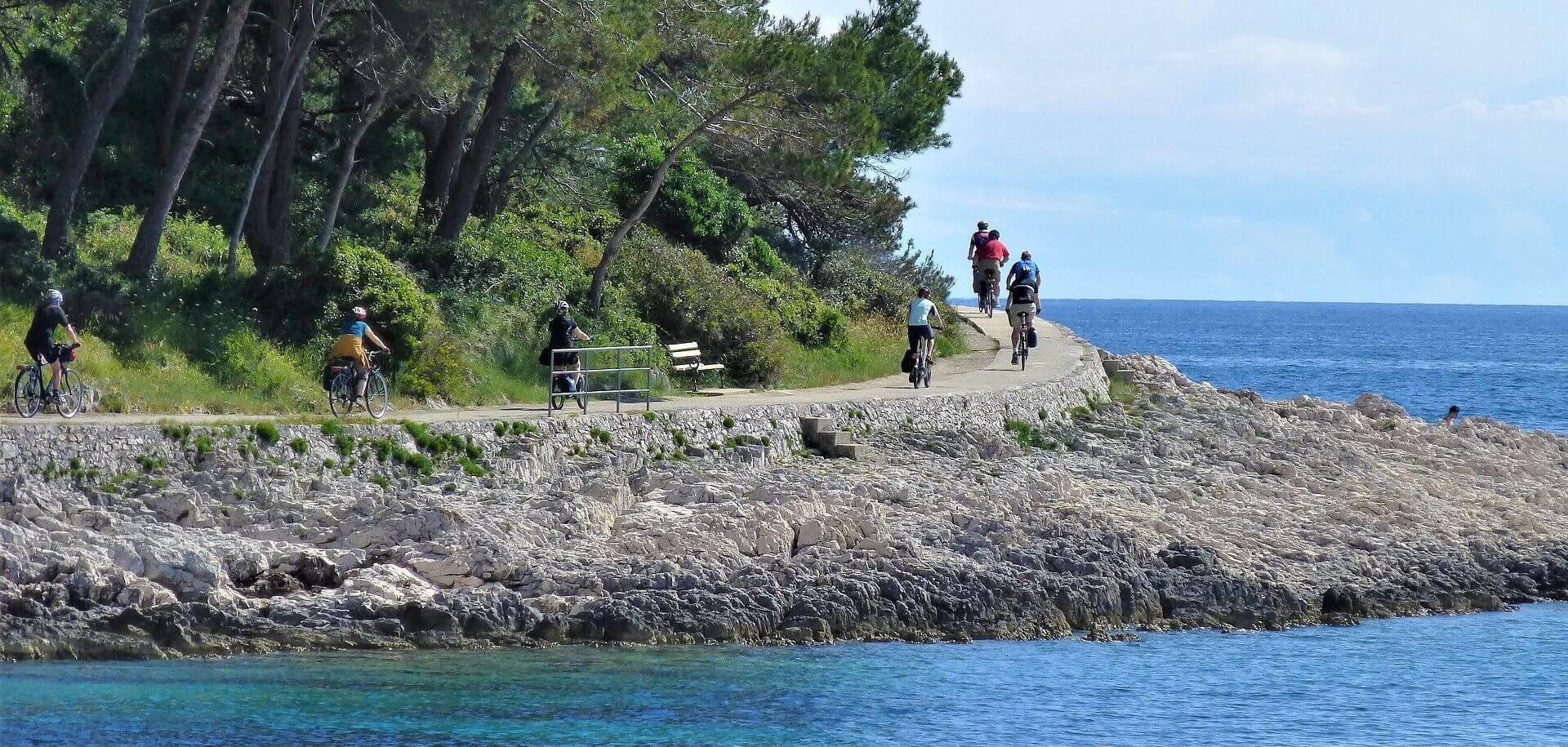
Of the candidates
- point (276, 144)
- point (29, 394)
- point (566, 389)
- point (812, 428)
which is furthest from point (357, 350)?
point (276, 144)

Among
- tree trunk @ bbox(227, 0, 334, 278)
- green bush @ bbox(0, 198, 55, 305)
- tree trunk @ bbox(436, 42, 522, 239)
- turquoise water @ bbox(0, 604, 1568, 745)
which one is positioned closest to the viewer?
turquoise water @ bbox(0, 604, 1568, 745)

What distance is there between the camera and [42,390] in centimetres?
1958

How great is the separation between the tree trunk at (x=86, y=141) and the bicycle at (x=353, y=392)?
5.92 m

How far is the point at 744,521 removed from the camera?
19219mm

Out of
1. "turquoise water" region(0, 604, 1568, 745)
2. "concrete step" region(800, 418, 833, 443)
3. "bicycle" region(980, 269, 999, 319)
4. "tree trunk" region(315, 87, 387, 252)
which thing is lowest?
"turquoise water" region(0, 604, 1568, 745)

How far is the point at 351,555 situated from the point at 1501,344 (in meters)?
127

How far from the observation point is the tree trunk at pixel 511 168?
3144 cm

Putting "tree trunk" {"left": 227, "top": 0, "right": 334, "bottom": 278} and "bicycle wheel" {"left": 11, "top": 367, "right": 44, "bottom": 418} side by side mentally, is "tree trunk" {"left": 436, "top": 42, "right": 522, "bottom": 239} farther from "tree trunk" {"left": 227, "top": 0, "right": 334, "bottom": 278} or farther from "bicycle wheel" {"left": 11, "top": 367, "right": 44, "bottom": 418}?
"bicycle wheel" {"left": 11, "top": 367, "right": 44, "bottom": 418}

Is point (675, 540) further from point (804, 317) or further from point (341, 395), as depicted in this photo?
point (804, 317)

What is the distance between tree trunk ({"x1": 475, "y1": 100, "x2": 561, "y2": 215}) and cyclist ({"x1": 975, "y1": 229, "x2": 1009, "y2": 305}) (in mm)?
8729

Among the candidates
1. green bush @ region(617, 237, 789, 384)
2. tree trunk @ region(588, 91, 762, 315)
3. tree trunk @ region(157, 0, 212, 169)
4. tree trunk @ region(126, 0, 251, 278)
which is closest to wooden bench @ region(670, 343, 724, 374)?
green bush @ region(617, 237, 789, 384)

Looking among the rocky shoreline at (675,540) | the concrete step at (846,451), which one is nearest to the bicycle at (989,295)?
the rocky shoreline at (675,540)

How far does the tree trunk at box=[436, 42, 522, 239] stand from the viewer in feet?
94.5

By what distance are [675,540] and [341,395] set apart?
191 inches
